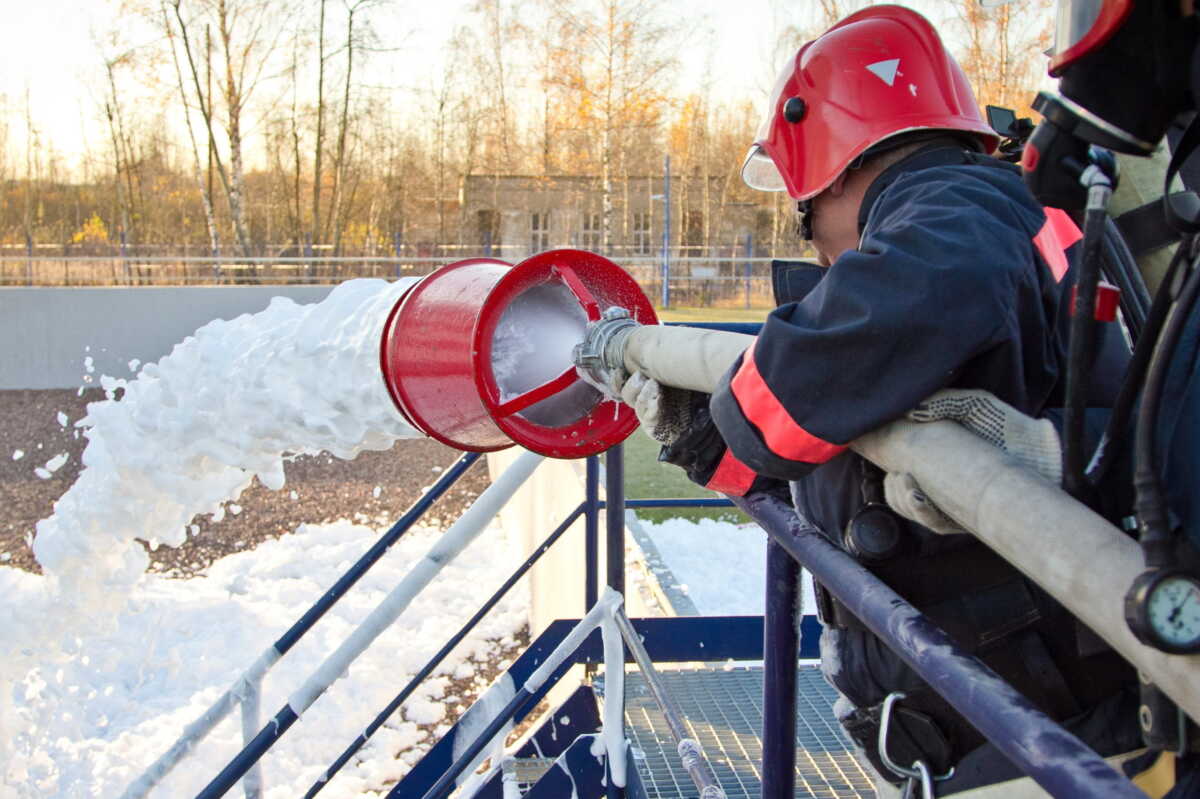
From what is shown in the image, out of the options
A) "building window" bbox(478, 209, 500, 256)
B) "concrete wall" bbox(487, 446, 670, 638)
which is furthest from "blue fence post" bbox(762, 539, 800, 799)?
"building window" bbox(478, 209, 500, 256)

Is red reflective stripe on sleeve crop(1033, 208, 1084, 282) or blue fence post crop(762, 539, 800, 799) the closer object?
red reflective stripe on sleeve crop(1033, 208, 1084, 282)

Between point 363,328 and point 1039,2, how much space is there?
18.4m

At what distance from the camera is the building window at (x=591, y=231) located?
30281 millimetres

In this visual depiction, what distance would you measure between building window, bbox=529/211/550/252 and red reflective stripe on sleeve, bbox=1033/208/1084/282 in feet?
96.2

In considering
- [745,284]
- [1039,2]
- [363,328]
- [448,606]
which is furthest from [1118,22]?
[745,284]

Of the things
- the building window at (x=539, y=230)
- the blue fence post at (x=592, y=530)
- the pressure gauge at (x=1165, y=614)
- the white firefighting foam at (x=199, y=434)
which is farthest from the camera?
the building window at (x=539, y=230)

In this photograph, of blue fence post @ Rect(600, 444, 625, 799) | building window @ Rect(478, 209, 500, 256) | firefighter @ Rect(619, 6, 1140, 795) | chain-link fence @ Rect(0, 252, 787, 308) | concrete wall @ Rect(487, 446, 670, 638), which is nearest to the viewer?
firefighter @ Rect(619, 6, 1140, 795)

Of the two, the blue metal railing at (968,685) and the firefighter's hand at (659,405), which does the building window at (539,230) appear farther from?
the blue metal railing at (968,685)

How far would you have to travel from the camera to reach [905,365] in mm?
1050

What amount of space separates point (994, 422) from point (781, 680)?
0.65 m

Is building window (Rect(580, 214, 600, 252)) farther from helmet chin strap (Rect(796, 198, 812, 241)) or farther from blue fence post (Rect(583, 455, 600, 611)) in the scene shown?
helmet chin strap (Rect(796, 198, 812, 241))

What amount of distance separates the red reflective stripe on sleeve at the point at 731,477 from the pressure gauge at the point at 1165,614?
0.91 meters

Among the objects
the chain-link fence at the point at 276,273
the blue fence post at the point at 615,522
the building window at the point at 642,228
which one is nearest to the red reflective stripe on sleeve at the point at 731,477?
the blue fence post at the point at 615,522

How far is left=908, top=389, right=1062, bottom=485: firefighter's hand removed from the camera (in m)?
1.02
